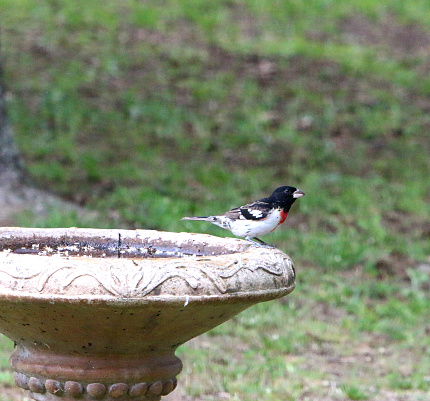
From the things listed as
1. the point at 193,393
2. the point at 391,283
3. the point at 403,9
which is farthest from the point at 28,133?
the point at 403,9

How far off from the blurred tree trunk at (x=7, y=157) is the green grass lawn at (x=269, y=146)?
1.81 ft

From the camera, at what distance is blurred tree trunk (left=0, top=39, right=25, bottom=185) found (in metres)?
8.37

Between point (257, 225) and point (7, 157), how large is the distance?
4641 millimetres

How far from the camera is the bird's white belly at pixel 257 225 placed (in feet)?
15.2

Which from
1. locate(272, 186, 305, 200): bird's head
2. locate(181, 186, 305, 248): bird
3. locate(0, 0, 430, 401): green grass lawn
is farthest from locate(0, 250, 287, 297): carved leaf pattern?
locate(0, 0, 430, 401): green grass lawn

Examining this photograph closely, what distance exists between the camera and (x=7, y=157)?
8.43 meters

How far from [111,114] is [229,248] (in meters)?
7.57

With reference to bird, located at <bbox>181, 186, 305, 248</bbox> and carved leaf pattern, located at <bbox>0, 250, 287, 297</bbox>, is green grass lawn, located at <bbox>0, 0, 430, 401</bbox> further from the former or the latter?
carved leaf pattern, located at <bbox>0, 250, 287, 297</bbox>

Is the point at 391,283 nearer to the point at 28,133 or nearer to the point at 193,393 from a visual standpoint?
the point at 193,393

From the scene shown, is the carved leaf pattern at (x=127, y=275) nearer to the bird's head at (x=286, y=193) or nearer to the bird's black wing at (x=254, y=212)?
the bird's black wing at (x=254, y=212)

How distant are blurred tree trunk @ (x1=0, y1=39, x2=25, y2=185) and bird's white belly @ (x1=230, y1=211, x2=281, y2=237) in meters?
4.35

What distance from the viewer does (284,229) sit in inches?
336

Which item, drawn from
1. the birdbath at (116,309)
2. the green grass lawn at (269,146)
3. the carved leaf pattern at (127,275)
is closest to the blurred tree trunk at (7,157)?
the green grass lawn at (269,146)

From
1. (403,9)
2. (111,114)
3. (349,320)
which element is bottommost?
(349,320)
